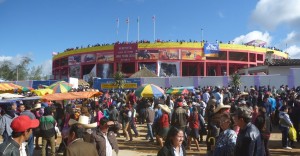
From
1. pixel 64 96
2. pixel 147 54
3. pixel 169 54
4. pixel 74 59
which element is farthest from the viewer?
pixel 74 59

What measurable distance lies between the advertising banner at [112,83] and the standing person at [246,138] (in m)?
31.4

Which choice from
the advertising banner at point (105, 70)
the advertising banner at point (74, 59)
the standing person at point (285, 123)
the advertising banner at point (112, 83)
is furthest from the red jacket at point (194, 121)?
the advertising banner at point (74, 59)

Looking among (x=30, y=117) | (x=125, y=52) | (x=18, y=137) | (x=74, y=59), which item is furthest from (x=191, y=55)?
(x=18, y=137)

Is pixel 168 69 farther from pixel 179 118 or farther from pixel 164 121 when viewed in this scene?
pixel 179 118

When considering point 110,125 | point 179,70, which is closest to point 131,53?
point 179,70

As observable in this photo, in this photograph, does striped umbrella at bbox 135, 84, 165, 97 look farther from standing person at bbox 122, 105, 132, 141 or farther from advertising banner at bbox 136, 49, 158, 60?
advertising banner at bbox 136, 49, 158, 60

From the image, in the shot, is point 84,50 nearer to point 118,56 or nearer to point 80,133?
point 118,56

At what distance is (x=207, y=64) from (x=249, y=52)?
6878 mm

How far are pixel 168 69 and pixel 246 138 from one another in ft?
150

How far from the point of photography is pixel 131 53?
5025 cm

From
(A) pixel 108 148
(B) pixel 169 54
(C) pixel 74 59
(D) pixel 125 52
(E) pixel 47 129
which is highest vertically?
(D) pixel 125 52

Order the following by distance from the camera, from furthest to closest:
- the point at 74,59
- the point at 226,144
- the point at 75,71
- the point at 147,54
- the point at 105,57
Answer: the point at 75,71 < the point at 74,59 < the point at 105,57 < the point at 147,54 < the point at 226,144

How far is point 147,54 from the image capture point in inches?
1955

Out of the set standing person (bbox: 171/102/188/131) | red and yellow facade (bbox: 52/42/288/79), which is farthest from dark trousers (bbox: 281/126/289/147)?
red and yellow facade (bbox: 52/42/288/79)
